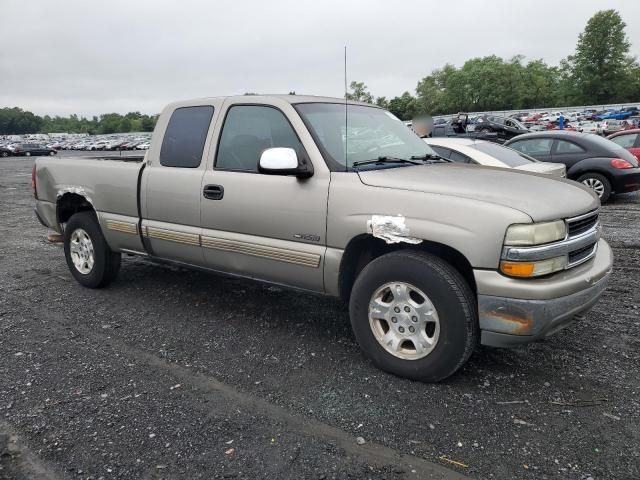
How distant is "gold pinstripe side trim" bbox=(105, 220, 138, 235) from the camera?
4762mm

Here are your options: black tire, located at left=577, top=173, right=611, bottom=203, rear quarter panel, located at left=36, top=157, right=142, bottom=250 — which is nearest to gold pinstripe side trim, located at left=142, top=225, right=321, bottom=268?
rear quarter panel, located at left=36, top=157, right=142, bottom=250

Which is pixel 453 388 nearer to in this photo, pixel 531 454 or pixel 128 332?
pixel 531 454

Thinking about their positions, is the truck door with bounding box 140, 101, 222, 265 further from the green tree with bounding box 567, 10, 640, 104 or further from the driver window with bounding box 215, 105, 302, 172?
the green tree with bounding box 567, 10, 640, 104

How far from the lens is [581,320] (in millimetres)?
4336

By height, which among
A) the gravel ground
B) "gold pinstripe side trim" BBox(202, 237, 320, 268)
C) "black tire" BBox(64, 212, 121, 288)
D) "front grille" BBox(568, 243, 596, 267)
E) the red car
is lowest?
the gravel ground

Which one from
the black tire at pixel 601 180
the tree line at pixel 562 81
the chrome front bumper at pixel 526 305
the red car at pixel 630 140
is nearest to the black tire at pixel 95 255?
the chrome front bumper at pixel 526 305

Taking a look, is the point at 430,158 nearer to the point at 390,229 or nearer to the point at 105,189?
the point at 390,229

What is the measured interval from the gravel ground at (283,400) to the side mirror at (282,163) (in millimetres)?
1334

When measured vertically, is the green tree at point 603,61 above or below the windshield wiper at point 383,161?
above

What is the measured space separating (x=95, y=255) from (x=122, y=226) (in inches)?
24.6

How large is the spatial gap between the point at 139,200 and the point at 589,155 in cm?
887

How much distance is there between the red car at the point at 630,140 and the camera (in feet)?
38.5

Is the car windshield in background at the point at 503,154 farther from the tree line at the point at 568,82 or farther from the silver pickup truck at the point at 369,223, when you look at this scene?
the tree line at the point at 568,82

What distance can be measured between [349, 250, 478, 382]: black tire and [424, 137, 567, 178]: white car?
4.47m
